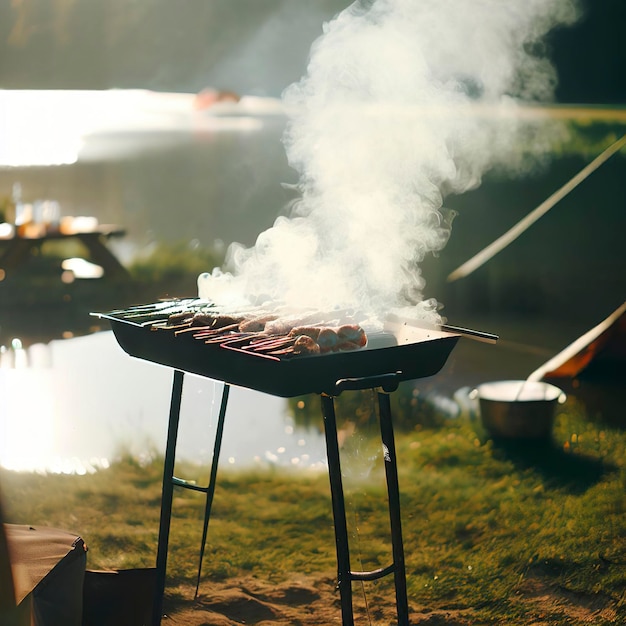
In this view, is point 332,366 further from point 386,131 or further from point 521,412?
point 386,131

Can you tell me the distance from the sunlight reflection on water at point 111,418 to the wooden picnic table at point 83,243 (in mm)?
1153

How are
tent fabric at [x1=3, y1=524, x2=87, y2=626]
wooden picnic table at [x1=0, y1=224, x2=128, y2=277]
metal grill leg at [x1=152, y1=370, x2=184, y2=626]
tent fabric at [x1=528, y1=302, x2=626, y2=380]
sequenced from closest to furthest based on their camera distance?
tent fabric at [x1=3, y1=524, x2=87, y2=626] → metal grill leg at [x1=152, y1=370, x2=184, y2=626] → tent fabric at [x1=528, y1=302, x2=626, y2=380] → wooden picnic table at [x1=0, y1=224, x2=128, y2=277]

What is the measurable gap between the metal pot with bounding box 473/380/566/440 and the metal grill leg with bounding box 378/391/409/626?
2.18 meters

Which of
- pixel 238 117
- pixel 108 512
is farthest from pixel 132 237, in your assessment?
pixel 108 512

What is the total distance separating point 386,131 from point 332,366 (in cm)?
398

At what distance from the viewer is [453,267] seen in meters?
6.82

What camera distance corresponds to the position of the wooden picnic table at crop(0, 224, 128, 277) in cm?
734

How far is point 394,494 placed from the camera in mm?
2525

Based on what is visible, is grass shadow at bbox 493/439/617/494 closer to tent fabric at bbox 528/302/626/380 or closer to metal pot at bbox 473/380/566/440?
metal pot at bbox 473/380/566/440

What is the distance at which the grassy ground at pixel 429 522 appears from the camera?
3.38 m

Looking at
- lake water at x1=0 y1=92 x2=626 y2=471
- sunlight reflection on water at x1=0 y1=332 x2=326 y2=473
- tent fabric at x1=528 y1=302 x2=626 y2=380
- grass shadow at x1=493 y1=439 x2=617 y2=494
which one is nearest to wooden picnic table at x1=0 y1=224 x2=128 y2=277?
lake water at x1=0 y1=92 x2=626 y2=471

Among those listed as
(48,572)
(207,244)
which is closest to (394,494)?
(48,572)

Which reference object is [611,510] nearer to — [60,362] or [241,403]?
[241,403]

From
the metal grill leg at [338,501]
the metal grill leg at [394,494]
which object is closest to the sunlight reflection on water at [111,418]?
the metal grill leg at [394,494]
